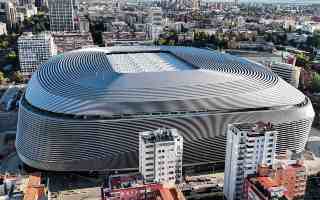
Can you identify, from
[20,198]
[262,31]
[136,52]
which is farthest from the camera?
[262,31]

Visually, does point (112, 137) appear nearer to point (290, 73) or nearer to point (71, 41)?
point (290, 73)

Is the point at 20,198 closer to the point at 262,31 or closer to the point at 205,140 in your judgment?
the point at 205,140

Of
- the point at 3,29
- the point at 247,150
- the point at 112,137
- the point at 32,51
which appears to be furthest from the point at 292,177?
the point at 3,29

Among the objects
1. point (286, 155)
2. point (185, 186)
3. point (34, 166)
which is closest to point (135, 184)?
point (185, 186)

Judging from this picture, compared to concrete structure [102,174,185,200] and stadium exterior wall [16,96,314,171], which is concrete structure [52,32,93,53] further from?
concrete structure [102,174,185,200]

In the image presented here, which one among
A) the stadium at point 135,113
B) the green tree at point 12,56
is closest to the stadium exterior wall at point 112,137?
the stadium at point 135,113

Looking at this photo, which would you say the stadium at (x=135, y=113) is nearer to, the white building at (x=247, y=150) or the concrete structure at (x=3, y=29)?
the white building at (x=247, y=150)
